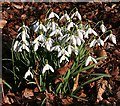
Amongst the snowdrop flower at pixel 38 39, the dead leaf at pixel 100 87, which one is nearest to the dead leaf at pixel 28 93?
the snowdrop flower at pixel 38 39

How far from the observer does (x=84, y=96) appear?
2824mm

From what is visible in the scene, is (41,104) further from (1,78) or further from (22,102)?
(1,78)

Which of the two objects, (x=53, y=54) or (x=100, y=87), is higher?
(x=53, y=54)

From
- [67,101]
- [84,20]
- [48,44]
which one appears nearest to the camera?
[48,44]

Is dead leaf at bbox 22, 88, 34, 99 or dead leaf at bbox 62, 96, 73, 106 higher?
dead leaf at bbox 22, 88, 34, 99

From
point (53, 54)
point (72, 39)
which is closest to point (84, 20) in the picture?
point (53, 54)

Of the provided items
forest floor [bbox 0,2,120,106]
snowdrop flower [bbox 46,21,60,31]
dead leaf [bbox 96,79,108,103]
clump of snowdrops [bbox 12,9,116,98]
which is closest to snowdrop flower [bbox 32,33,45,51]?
clump of snowdrops [bbox 12,9,116,98]

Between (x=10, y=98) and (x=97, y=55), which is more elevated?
(x=97, y=55)

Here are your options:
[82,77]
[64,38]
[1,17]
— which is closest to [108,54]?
[82,77]

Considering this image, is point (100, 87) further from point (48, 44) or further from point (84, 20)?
point (84, 20)

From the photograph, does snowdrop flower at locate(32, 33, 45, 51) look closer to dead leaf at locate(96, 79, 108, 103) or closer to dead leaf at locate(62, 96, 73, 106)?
dead leaf at locate(62, 96, 73, 106)

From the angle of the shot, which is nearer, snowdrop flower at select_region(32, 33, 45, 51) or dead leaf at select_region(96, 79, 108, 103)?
snowdrop flower at select_region(32, 33, 45, 51)

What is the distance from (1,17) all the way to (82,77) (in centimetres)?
171

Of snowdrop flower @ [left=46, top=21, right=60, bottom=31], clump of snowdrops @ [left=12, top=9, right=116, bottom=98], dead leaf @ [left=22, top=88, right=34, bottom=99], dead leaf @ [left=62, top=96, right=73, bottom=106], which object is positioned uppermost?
snowdrop flower @ [left=46, top=21, right=60, bottom=31]
